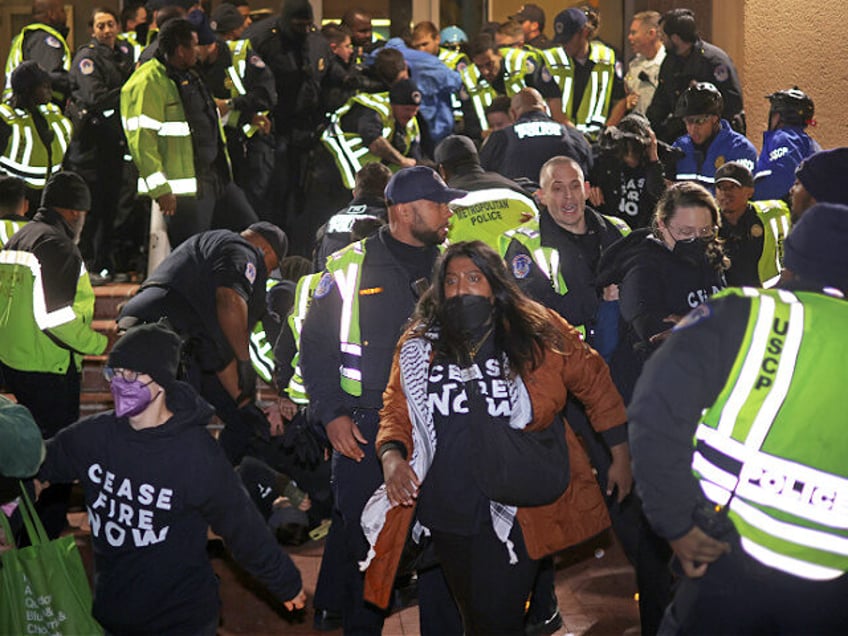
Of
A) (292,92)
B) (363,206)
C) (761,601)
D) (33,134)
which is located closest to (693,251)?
(363,206)

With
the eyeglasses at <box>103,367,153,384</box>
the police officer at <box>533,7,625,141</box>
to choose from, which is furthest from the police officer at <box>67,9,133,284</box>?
the eyeglasses at <box>103,367,153,384</box>

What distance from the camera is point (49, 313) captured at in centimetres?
791

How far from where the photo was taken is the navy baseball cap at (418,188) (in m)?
6.23

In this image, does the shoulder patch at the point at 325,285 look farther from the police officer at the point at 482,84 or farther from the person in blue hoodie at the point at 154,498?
the police officer at the point at 482,84

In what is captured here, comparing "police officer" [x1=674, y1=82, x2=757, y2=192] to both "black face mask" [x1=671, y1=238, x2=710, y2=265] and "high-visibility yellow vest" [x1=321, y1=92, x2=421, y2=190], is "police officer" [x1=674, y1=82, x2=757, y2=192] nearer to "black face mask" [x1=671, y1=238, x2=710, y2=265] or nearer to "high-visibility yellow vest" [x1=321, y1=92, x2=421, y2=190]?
"high-visibility yellow vest" [x1=321, y1=92, x2=421, y2=190]

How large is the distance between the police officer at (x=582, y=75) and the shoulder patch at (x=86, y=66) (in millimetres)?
3603

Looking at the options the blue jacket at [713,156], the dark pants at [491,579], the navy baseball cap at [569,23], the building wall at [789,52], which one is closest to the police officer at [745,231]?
the blue jacket at [713,156]

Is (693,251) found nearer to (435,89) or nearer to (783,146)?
(783,146)

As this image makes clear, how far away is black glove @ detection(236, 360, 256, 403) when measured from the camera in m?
7.88

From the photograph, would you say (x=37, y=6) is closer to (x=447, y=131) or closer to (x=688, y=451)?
(x=447, y=131)

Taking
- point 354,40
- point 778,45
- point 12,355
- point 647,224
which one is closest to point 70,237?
point 12,355

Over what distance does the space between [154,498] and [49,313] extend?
3299 mm

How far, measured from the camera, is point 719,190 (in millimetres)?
8234

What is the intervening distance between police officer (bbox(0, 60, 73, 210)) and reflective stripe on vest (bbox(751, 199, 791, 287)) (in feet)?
17.5
